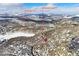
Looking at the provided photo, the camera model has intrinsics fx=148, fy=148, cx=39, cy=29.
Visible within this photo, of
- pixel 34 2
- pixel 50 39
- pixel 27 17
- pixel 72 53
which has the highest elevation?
pixel 34 2

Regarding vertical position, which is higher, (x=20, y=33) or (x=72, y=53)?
(x=20, y=33)

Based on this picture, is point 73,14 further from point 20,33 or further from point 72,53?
point 20,33

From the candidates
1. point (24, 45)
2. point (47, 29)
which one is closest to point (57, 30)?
point (47, 29)

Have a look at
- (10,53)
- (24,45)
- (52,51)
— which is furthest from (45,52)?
(10,53)

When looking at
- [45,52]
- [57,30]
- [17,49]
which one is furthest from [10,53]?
[57,30]

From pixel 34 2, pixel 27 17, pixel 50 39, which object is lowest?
pixel 50 39

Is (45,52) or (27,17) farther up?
(27,17)

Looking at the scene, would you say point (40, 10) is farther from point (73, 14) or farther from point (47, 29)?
point (73, 14)
